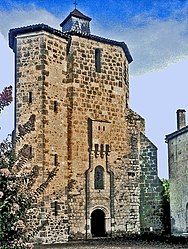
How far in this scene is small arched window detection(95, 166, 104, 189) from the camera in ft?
95.5

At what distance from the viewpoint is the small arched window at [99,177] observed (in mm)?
29094

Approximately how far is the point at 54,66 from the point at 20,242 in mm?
21160

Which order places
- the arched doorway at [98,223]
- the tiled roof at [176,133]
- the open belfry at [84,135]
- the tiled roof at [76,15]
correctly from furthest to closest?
the tiled roof at [176,133] < the tiled roof at [76,15] < the arched doorway at [98,223] < the open belfry at [84,135]

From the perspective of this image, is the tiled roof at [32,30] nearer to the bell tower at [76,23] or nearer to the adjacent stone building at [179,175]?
the bell tower at [76,23]

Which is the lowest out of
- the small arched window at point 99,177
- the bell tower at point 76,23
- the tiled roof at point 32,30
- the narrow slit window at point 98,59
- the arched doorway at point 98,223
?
the arched doorway at point 98,223

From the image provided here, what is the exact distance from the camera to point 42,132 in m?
26.3

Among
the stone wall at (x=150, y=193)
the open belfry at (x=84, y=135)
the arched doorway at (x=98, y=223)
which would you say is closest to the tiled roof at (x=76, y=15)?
the open belfry at (x=84, y=135)

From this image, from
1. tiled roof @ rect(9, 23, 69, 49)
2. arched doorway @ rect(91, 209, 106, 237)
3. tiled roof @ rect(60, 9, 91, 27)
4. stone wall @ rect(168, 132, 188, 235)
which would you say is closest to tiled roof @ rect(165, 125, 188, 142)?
stone wall @ rect(168, 132, 188, 235)

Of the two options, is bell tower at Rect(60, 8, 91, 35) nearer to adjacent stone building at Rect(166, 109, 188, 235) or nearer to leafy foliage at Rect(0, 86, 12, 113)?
adjacent stone building at Rect(166, 109, 188, 235)

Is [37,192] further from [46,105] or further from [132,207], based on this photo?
[132,207]

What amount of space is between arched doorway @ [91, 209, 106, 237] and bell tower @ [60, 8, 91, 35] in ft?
38.6

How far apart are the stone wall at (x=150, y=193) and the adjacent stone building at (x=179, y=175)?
2.54 meters

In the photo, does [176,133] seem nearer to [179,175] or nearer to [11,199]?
[179,175]

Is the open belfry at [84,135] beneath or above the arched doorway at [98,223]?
above
